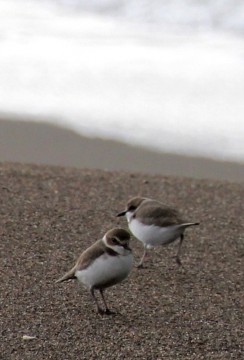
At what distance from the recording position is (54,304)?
17.7 ft

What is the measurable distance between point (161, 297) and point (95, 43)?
587 centimetres

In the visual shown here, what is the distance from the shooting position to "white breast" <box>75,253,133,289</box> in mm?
5273

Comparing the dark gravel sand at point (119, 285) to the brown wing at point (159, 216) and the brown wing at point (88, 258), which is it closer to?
the brown wing at point (88, 258)

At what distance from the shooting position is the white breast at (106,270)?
208 inches

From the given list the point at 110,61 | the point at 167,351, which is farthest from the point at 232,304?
the point at 110,61

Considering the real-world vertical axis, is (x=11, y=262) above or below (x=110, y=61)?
below

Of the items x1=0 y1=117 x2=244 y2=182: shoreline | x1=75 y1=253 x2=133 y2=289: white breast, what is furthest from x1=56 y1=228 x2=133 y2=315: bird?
x1=0 y1=117 x2=244 y2=182: shoreline

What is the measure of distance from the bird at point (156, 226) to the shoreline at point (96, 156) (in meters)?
1.98

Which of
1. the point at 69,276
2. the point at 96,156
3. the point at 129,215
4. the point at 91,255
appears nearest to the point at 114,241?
the point at 91,255

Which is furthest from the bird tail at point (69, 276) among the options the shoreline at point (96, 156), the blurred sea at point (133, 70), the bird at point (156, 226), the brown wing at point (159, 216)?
the blurred sea at point (133, 70)

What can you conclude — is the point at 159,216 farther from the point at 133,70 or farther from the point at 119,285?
the point at 133,70

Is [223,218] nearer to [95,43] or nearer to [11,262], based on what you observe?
[11,262]

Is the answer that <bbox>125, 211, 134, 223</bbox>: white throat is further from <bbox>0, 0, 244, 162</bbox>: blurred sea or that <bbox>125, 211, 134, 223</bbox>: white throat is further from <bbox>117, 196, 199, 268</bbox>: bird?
<bbox>0, 0, 244, 162</bbox>: blurred sea

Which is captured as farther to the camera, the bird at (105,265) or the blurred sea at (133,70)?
the blurred sea at (133,70)
